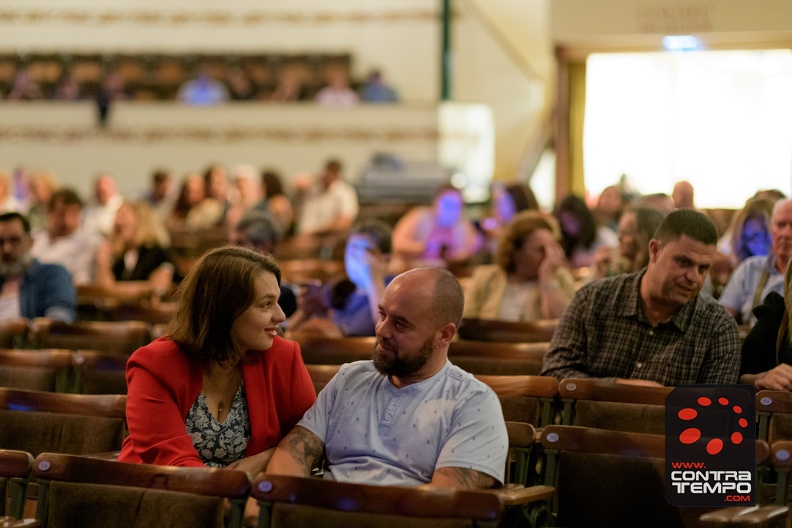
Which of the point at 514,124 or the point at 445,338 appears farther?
the point at 514,124

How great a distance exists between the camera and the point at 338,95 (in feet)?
50.9

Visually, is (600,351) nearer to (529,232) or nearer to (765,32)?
(529,232)

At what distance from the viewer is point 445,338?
3010 millimetres

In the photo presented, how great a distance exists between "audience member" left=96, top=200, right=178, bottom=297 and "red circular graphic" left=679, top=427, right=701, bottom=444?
16.7 ft

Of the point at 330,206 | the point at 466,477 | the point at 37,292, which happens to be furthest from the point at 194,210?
the point at 466,477

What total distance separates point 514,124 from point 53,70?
6.78 metres

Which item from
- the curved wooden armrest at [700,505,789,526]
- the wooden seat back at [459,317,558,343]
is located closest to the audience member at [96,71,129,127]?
the wooden seat back at [459,317,558,343]

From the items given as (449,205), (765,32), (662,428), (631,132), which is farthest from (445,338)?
(631,132)

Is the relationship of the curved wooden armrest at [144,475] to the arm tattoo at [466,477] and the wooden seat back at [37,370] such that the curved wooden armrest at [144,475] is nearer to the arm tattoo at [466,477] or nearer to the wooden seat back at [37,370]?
the arm tattoo at [466,477]

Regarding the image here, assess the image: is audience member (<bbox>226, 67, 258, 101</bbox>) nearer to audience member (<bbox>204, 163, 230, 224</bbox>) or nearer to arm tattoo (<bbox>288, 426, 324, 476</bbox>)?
audience member (<bbox>204, 163, 230, 224</bbox>)

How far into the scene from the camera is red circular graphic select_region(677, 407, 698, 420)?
321 centimetres

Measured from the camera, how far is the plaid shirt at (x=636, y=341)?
383cm

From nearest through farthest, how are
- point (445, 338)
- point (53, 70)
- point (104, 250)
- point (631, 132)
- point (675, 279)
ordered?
1. point (445, 338)
2. point (675, 279)
3. point (104, 250)
4. point (631, 132)
5. point (53, 70)

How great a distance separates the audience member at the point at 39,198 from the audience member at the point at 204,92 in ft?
9.66
